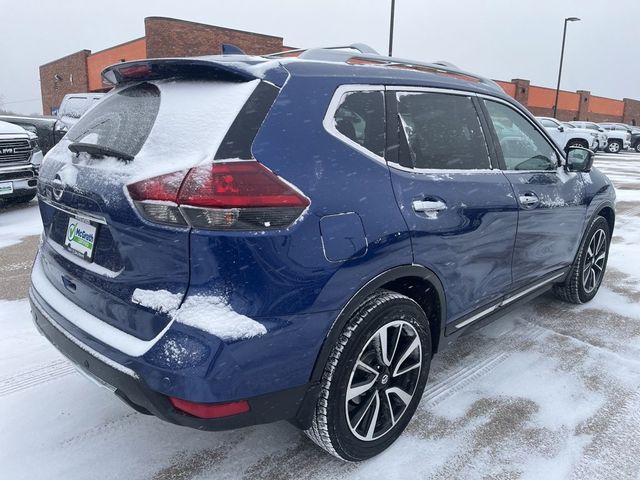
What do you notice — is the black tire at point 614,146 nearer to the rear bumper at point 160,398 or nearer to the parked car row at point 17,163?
the parked car row at point 17,163

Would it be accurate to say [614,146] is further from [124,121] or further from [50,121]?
[124,121]

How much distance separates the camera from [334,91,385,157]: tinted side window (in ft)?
Result: 6.97

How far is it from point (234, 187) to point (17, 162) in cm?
732

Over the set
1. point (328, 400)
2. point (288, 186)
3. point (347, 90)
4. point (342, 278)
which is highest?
point (347, 90)

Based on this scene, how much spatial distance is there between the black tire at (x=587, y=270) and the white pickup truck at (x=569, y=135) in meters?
17.0

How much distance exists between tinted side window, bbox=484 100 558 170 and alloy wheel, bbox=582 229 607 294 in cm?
107

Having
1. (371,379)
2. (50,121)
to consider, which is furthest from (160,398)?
(50,121)

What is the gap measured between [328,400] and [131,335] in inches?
32.1

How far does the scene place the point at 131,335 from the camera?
6.23 ft

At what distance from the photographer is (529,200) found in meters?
3.14

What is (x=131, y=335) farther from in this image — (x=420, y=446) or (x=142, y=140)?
(x=420, y=446)

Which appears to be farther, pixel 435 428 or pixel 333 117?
pixel 435 428

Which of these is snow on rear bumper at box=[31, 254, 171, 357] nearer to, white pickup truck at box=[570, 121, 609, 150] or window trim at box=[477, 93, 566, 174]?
window trim at box=[477, 93, 566, 174]

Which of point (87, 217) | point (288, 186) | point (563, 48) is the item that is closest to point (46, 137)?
point (87, 217)
